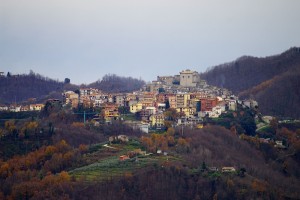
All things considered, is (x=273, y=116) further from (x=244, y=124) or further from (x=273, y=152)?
(x=273, y=152)

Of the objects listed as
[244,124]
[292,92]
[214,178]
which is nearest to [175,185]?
[214,178]

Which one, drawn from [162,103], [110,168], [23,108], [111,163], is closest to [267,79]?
[162,103]

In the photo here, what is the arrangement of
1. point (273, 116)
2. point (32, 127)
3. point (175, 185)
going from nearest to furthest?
point (175, 185), point (32, 127), point (273, 116)

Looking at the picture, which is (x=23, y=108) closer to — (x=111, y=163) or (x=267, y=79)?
(x=111, y=163)

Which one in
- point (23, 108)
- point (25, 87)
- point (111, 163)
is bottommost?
point (111, 163)

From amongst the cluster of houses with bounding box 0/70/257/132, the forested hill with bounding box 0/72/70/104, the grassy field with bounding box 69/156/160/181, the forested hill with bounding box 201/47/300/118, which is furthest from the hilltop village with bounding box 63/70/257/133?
the forested hill with bounding box 0/72/70/104

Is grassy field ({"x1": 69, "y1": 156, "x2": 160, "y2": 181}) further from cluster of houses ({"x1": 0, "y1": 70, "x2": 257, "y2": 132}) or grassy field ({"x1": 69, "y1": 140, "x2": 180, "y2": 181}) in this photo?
cluster of houses ({"x1": 0, "y1": 70, "x2": 257, "y2": 132})
